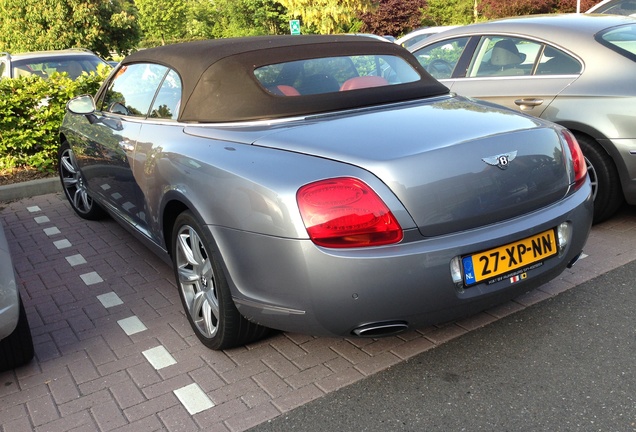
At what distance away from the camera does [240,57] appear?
3.66 meters

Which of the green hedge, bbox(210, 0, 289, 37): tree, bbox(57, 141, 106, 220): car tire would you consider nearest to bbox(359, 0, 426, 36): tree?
bbox(210, 0, 289, 37): tree

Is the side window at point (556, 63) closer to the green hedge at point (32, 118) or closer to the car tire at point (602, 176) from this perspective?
the car tire at point (602, 176)

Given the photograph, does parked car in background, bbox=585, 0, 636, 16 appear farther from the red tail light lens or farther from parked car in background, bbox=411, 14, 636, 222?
the red tail light lens

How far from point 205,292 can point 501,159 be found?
161cm

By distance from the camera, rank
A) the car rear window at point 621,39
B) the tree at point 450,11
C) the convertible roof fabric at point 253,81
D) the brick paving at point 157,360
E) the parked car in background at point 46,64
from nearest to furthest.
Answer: the brick paving at point 157,360
the convertible roof fabric at point 253,81
the car rear window at point 621,39
the parked car in background at point 46,64
the tree at point 450,11

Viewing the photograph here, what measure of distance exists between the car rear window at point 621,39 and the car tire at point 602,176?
69cm

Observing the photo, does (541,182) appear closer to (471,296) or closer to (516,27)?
(471,296)

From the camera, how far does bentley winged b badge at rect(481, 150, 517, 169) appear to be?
2.78m

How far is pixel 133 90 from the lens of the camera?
14.7 ft

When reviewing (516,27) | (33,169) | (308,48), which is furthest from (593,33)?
(33,169)

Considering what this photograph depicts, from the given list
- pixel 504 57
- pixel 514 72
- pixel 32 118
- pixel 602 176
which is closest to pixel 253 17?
pixel 32 118

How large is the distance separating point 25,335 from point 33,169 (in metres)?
4.93

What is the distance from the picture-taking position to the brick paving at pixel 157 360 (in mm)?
2842

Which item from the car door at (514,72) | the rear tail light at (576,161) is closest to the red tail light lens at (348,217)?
the rear tail light at (576,161)
